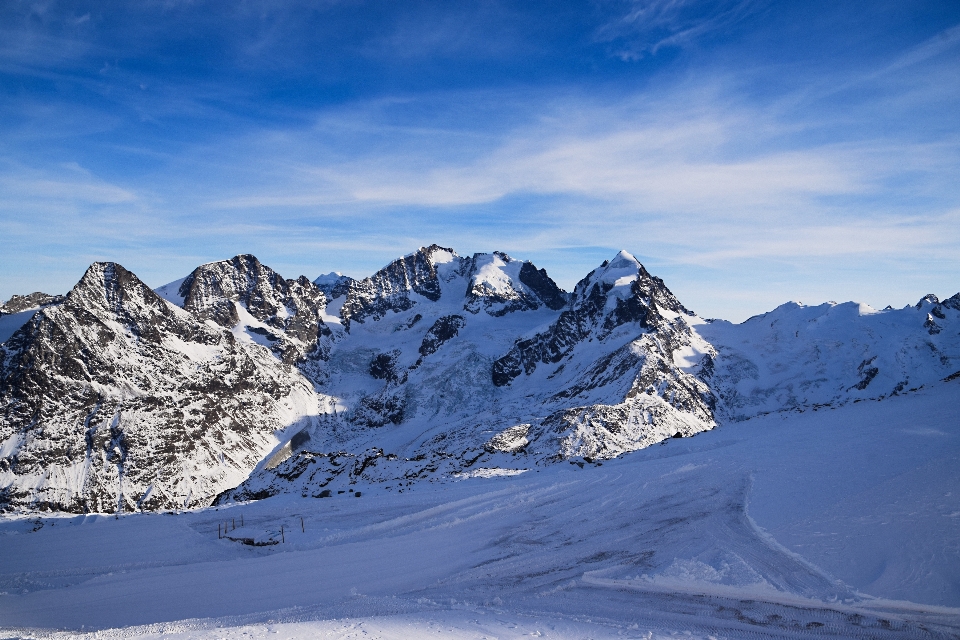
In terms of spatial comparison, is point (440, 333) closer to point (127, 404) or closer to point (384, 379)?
point (384, 379)

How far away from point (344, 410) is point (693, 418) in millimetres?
90284

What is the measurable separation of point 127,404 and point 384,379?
67001mm

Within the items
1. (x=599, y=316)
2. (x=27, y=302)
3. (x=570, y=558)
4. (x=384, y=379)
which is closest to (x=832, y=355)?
(x=599, y=316)

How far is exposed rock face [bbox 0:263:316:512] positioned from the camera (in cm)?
10231

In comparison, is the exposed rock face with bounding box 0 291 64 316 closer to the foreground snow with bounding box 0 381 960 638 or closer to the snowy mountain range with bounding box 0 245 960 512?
the snowy mountain range with bounding box 0 245 960 512

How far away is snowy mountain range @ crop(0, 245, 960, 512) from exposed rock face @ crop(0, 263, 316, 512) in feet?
1.16

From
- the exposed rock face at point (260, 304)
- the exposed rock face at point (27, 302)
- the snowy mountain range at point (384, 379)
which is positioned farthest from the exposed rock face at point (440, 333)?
the exposed rock face at point (27, 302)

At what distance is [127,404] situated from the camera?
391ft

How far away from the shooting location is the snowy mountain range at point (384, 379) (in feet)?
332

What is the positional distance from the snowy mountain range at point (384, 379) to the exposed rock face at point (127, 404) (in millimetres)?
354

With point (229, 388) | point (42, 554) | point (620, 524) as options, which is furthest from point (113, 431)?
point (620, 524)

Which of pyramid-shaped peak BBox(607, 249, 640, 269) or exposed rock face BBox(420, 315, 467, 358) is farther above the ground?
pyramid-shaped peak BBox(607, 249, 640, 269)

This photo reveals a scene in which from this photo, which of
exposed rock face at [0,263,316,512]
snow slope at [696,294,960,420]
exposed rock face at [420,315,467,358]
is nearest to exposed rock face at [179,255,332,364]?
exposed rock face at [0,263,316,512]

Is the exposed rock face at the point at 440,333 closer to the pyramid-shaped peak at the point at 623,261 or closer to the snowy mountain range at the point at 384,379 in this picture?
the snowy mountain range at the point at 384,379
